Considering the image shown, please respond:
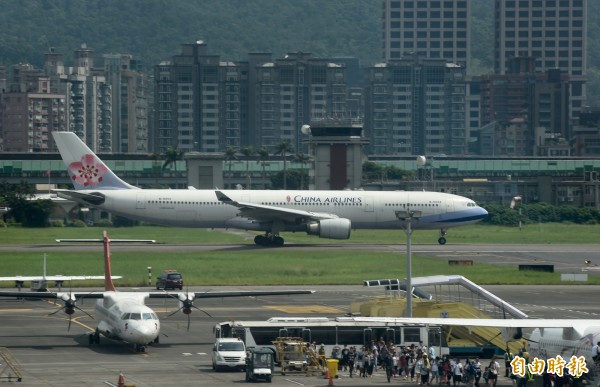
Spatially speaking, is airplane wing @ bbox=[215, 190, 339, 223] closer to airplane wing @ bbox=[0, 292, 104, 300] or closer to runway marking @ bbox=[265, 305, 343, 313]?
runway marking @ bbox=[265, 305, 343, 313]

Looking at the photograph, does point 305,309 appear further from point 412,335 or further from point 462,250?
point 462,250

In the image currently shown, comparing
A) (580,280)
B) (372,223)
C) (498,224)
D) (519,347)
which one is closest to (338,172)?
(498,224)

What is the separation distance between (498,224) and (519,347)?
102204 millimetres

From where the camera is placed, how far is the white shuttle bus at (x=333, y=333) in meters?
54.7

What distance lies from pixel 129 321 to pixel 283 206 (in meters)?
55.4

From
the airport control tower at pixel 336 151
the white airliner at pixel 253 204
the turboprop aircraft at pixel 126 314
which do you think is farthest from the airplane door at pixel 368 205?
the turboprop aircraft at pixel 126 314

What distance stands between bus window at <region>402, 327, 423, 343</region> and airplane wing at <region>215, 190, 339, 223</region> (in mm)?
50192

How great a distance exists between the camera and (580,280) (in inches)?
3511

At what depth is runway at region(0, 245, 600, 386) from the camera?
50375mm

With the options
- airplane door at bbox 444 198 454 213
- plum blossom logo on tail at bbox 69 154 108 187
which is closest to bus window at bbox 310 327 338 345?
plum blossom logo on tail at bbox 69 154 108 187

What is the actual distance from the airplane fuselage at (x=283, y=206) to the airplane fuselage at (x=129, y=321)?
50033 millimetres

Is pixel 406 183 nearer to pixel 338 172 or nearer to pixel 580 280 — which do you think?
pixel 338 172

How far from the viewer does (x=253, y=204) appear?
109125 millimetres

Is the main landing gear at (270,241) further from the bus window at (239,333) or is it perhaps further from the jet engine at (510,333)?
the jet engine at (510,333)
